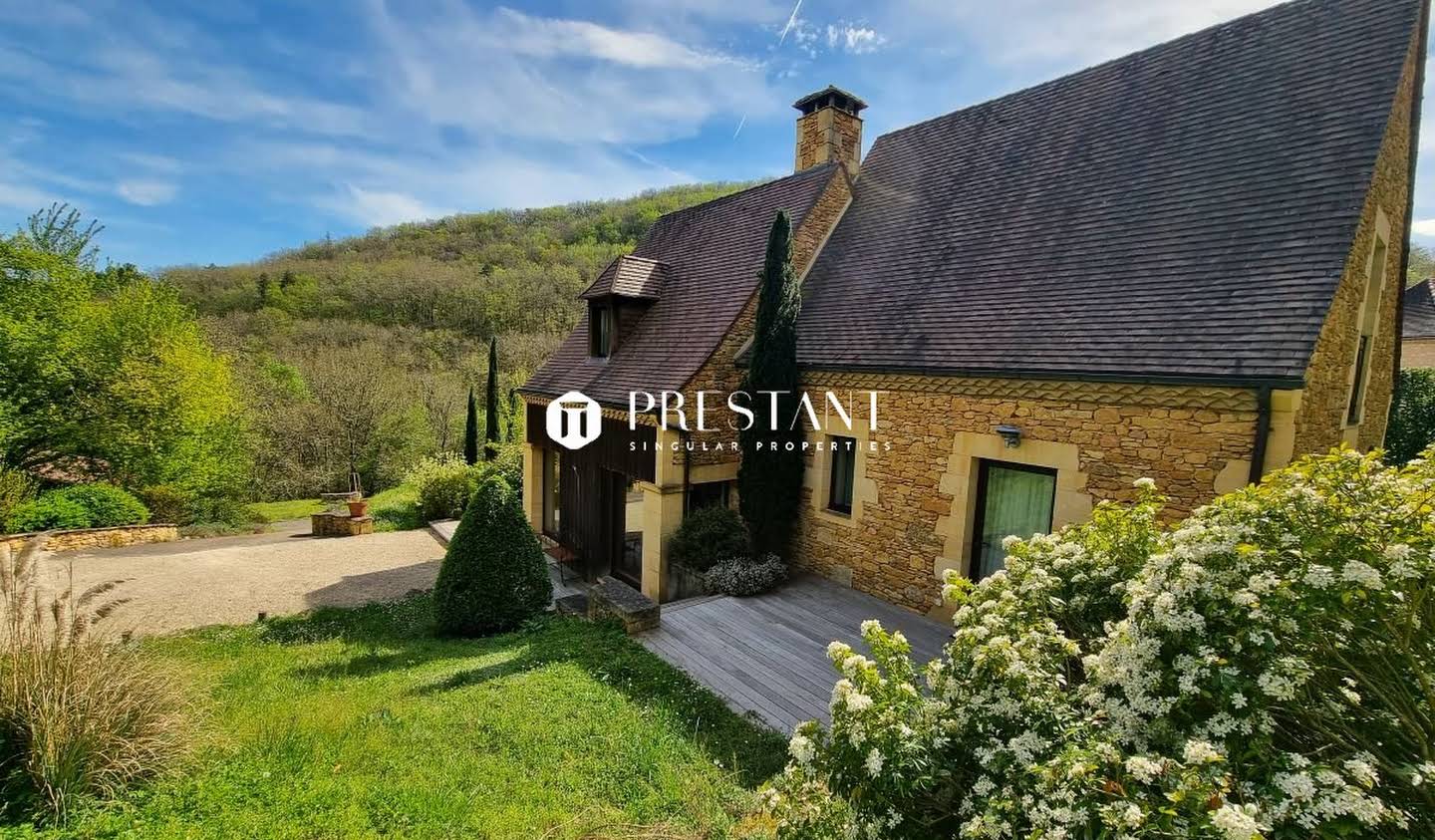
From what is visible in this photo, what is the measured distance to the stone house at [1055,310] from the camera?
19.6ft

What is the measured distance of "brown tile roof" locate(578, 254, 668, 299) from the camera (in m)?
12.2

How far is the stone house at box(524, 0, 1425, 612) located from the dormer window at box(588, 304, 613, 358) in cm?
28

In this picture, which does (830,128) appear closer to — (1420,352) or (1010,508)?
(1010,508)

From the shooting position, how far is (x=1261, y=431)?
5344mm

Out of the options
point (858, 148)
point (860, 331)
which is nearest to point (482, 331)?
point (858, 148)

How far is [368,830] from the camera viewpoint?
152 inches

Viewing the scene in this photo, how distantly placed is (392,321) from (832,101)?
34.5m

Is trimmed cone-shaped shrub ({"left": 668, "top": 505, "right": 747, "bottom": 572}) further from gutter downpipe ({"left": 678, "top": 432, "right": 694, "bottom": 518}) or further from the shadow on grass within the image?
the shadow on grass

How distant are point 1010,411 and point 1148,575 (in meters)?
4.77

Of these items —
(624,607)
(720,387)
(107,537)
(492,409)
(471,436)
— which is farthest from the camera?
(471,436)

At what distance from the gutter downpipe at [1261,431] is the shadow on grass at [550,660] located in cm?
510

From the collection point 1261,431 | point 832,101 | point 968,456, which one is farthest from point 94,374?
point 1261,431

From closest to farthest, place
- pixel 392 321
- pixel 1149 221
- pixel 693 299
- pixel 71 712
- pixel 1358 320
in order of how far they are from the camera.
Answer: pixel 71 712 → pixel 1358 320 → pixel 1149 221 → pixel 693 299 → pixel 392 321

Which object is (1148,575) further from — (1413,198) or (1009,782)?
(1413,198)
